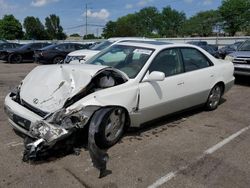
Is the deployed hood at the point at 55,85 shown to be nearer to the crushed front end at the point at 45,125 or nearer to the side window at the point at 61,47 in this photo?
the crushed front end at the point at 45,125

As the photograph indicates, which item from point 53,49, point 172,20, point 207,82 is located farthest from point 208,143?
point 172,20

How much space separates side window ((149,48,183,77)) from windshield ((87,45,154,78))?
18 cm

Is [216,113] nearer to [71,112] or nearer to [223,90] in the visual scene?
[223,90]

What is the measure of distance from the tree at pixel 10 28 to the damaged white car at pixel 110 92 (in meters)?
88.4

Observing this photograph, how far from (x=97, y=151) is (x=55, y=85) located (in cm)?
136

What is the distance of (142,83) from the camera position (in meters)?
4.86

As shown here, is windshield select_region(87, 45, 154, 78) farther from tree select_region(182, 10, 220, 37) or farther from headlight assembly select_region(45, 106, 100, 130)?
tree select_region(182, 10, 220, 37)

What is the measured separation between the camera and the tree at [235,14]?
81.7m

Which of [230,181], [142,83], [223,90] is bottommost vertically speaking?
[230,181]

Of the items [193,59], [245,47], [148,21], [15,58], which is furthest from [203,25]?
[193,59]

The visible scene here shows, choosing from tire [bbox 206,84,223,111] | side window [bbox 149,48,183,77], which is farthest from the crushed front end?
tire [bbox 206,84,223,111]

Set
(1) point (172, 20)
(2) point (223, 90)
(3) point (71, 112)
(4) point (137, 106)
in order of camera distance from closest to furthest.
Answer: (3) point (71, 112) → (4) point (137, 106) → (2) point (223, 90) → (1) point (172, 20)

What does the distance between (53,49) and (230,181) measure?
16.4 meters

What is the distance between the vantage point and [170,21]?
118000 mm
